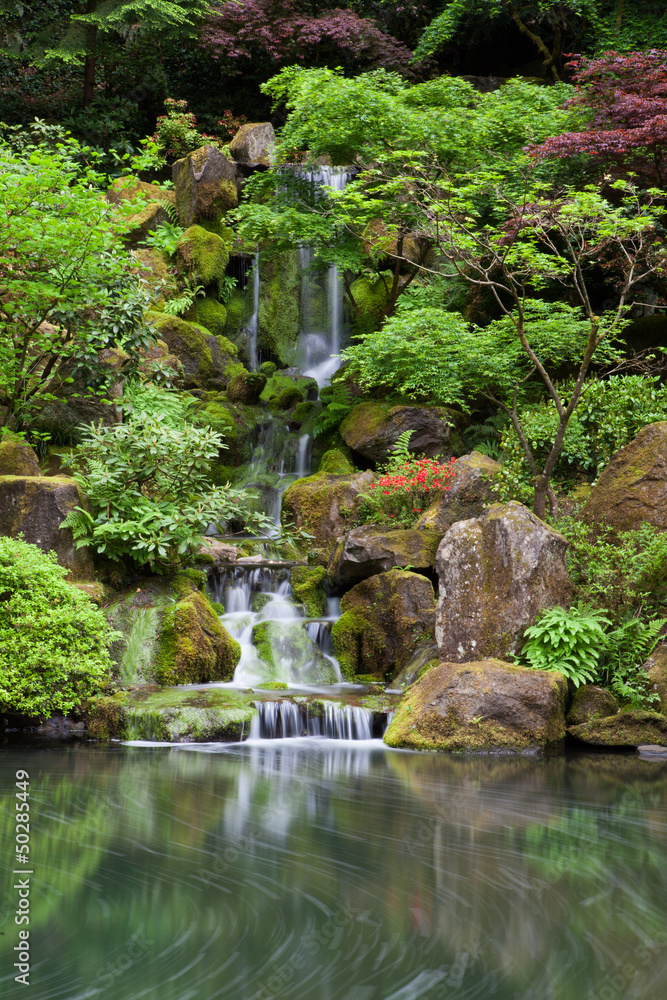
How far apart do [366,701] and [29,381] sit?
23.5ft

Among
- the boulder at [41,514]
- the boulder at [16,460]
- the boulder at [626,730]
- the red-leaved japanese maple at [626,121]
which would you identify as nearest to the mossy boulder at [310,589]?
the boulder at [41,514]

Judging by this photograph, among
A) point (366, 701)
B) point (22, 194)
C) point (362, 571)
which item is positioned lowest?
point (366, 701)

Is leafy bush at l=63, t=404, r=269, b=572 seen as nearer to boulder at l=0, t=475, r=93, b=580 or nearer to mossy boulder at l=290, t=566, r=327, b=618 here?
boulder at l=0, t=475, r=93, b=580

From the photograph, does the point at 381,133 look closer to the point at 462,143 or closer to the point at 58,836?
the point at 462,143

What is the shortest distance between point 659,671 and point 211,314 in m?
14.3

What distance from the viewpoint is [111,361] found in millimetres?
13781

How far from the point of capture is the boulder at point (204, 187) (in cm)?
2102

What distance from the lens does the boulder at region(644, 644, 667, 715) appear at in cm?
893

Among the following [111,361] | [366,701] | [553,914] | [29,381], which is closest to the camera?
[553,914]

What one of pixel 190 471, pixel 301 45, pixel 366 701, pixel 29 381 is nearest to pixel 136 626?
pixel 190 471

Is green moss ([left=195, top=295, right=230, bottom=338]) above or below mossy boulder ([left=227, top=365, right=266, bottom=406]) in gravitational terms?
above

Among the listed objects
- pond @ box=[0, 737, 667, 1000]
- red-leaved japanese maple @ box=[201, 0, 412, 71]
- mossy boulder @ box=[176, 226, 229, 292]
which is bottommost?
pond @ box=[0, 737, 667, 1000]

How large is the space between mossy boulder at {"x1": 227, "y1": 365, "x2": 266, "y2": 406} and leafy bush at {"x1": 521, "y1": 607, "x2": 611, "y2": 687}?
403 inches

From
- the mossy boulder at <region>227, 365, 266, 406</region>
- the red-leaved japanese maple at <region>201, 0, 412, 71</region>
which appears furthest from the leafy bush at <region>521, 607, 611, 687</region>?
the red-leaved japanese maple at <region>201, 0, 412, 71</region>
